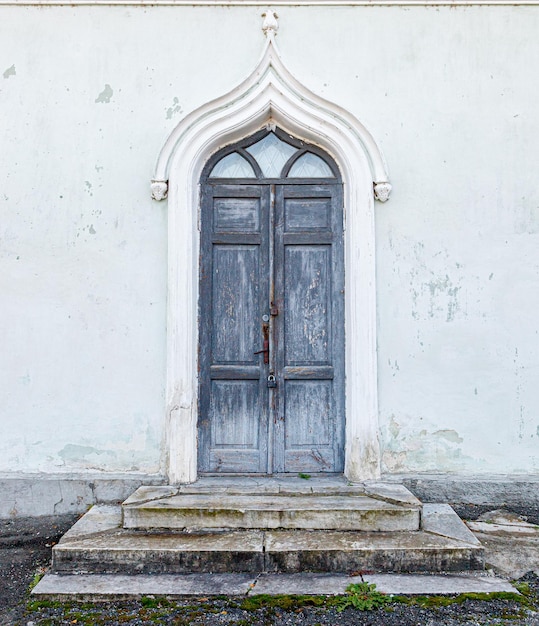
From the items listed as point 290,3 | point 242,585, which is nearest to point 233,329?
point 242,585

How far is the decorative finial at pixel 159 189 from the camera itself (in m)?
4.48

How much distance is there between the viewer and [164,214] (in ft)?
14.9

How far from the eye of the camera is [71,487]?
14.3 ft

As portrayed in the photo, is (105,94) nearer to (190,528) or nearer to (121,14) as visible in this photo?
(121,14)

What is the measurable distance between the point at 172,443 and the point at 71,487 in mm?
813

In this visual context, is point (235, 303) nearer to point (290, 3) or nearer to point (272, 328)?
point (272, 328)

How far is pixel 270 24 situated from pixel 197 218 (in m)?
1.63

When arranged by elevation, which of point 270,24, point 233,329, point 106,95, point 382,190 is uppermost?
point 270,24

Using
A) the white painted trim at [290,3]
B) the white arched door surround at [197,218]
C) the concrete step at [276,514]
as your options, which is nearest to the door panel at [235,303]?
the white arched door surround at [197,218]

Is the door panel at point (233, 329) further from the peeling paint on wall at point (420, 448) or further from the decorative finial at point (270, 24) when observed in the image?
the decorative finial at point (270, 24)

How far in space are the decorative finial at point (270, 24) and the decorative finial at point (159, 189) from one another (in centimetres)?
144

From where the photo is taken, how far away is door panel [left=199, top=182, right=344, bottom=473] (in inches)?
181

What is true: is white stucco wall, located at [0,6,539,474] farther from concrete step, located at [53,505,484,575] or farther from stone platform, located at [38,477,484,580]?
concrete step, located at [53,505,484,575]

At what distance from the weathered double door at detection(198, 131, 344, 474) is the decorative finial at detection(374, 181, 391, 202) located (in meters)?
0.34
